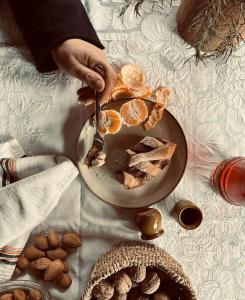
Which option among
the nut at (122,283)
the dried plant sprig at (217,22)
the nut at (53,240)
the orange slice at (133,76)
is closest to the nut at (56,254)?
the nut at (53,240)

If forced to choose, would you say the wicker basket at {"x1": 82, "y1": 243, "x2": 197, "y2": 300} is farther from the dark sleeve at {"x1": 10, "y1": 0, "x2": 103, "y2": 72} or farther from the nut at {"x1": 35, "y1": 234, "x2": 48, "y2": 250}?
the dark sleeve at {"x1": 10, "y1": 0, "x2": 103, "y2": 72}

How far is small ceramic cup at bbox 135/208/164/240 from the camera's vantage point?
87 centimetres

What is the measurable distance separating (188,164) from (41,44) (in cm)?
37

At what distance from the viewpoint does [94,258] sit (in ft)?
3.04

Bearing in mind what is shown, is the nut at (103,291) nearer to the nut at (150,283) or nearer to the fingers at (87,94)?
the nut at (150,283)

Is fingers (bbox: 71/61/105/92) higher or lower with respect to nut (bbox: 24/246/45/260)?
higher

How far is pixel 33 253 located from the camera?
2.93ft

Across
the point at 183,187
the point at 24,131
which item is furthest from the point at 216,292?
the point at 24,131

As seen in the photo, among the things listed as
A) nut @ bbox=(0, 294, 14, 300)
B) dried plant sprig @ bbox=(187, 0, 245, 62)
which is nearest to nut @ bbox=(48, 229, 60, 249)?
nut @ bbox=(0, 294, 14, 300)

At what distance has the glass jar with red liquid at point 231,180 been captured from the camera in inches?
35.0

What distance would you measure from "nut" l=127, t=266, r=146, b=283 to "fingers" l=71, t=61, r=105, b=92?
32cm

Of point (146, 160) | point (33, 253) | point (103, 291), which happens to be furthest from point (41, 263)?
point (146, 160)

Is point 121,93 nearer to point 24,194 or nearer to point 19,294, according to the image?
point 24,194

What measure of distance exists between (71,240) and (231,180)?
1.06ft
